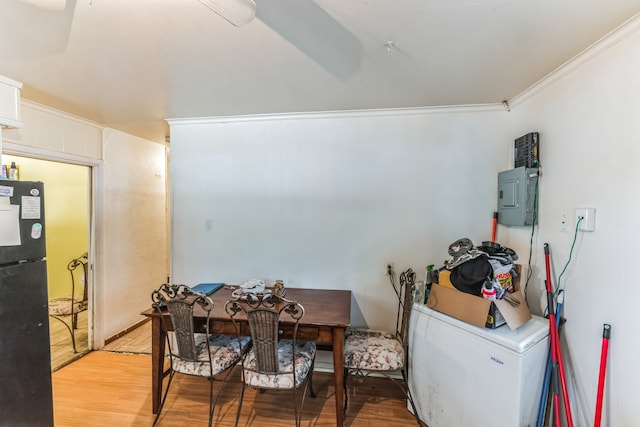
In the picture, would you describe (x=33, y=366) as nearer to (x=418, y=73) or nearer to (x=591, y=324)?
(x=418, y=73)

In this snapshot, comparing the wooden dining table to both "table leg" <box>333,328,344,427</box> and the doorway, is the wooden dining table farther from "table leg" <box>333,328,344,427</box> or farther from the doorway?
the doorway

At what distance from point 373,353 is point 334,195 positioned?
1.34m

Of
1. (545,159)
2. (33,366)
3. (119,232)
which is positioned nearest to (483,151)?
(545,159)

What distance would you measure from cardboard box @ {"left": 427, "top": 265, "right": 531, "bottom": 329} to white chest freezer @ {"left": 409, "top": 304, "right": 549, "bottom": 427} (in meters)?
0.04

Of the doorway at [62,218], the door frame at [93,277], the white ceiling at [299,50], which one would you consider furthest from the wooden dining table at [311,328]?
the doorway at [62,218]

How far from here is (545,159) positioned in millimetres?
1852

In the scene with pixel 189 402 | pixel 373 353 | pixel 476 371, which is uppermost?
pixel 476 371

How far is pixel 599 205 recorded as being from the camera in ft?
4.74

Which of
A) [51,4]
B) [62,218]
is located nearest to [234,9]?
[51,4]

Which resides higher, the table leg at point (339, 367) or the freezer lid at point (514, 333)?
the freezer lid at point (514, 333)

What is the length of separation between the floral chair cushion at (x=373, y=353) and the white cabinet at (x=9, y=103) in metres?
2.78

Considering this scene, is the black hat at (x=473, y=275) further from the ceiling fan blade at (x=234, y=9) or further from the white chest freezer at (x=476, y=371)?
the ceiling fan blade at (x=234, y=9)

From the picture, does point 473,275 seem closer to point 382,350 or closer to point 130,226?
point 382,350

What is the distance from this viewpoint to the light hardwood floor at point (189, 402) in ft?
6.37
